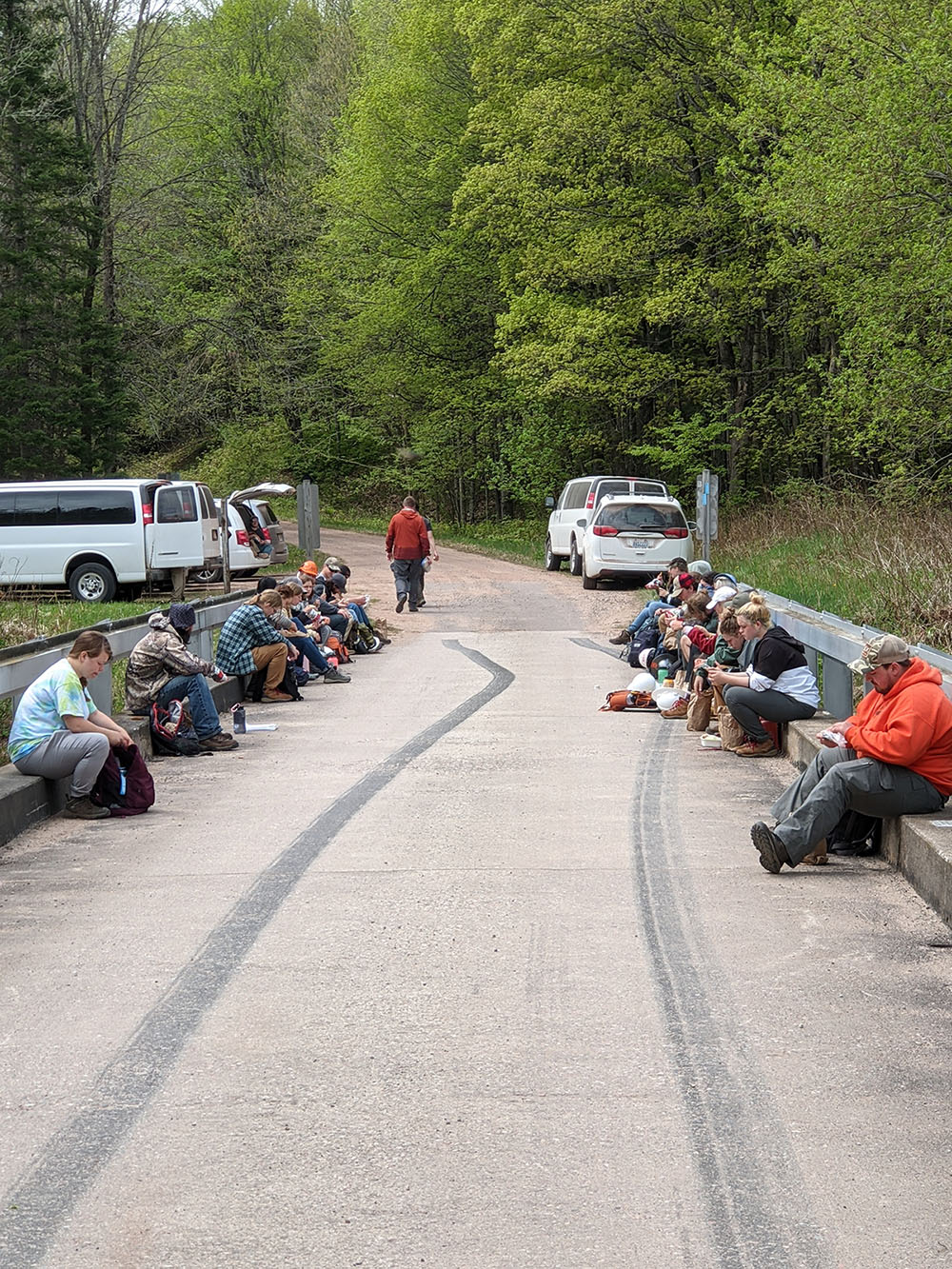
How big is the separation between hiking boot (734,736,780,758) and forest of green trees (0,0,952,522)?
42.3ft

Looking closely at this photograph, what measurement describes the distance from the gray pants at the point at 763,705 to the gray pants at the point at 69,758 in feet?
15.7

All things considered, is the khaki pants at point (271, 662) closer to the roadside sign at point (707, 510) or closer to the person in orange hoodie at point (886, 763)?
the person in orange hoodie at point (886, 763)

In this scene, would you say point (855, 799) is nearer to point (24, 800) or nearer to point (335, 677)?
point (24, 800)

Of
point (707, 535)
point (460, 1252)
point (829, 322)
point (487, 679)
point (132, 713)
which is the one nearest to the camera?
point (460, 1252)

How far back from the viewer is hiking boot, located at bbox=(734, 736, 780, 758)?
40.9ft

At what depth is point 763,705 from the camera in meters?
12.1

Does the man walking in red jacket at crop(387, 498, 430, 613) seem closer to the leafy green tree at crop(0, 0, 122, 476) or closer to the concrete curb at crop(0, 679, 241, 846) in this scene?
the concrete curb at crop(0, 679, 241, 846)

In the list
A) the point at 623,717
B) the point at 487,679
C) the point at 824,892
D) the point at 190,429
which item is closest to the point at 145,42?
the point at 190,429

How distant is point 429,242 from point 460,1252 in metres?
47.5

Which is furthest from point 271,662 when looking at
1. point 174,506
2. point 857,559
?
point 174,506

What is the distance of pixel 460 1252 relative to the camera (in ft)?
12.8

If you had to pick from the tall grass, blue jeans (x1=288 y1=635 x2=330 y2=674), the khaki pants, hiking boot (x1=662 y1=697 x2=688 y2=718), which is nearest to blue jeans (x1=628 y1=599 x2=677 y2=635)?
the tall grass

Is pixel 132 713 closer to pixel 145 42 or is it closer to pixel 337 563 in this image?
pixel 337 563

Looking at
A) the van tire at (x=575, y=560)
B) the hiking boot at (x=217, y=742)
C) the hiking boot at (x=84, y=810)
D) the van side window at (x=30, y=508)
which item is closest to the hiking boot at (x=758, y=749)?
the hiking boot at (x=217, y=742)
